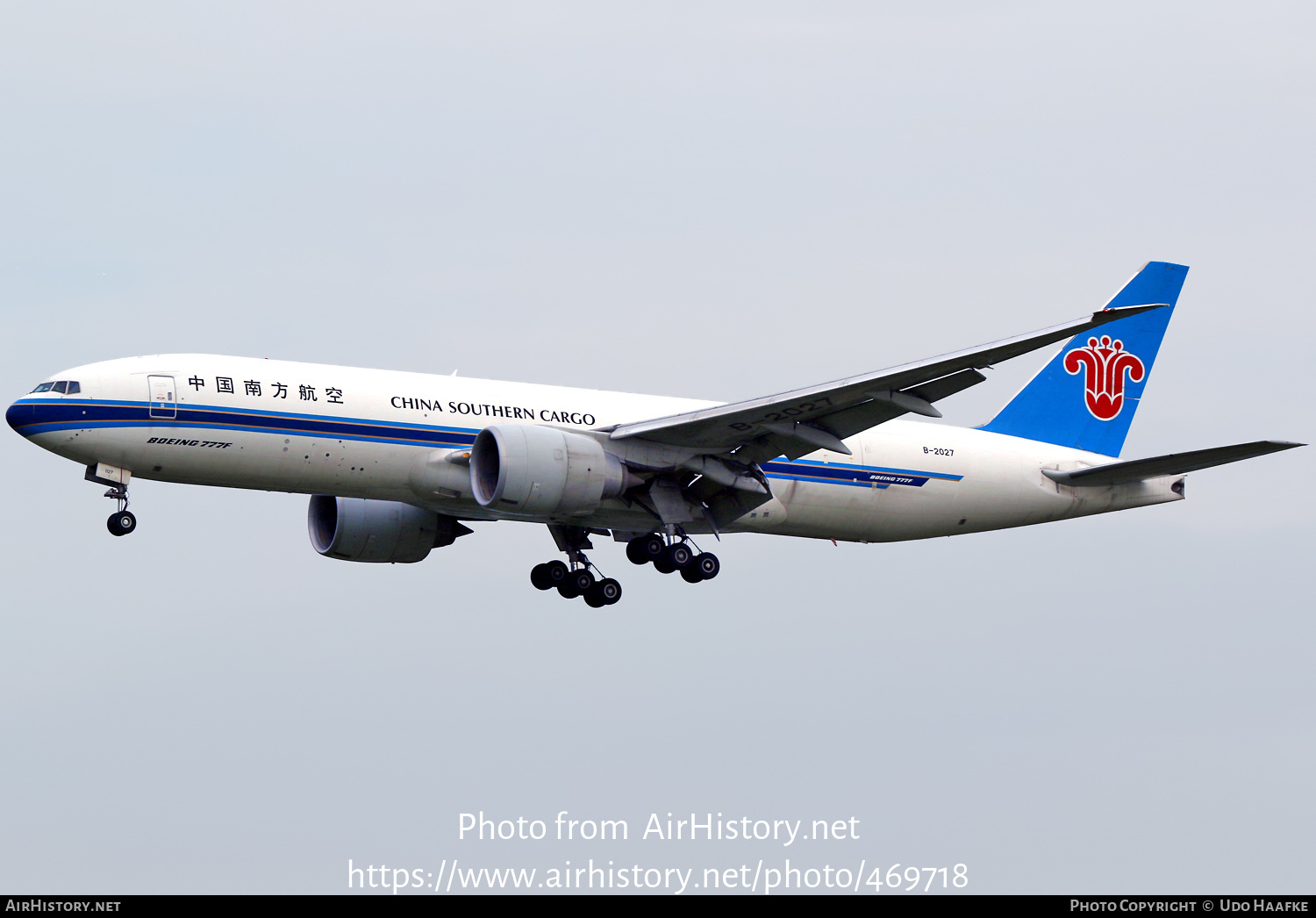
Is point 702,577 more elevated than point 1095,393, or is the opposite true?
point 1095,393

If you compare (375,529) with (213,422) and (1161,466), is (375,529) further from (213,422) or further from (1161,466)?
(1161,466)

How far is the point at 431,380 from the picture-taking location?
36.1 m

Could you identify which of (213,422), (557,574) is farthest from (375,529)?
(213,422)

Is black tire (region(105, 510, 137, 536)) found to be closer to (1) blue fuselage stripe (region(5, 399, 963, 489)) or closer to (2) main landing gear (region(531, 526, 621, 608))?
(1) blue fuselage stripe (region(5, 399, 963, 489))

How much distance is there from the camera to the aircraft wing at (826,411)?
32125 millimetres

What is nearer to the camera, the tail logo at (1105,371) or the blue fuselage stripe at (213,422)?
the blue fuselage stripe at (213,422)

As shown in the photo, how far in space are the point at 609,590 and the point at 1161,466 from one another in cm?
1266

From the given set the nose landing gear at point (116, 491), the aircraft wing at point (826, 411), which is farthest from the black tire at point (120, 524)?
the aircraft wing at point (826, 411)

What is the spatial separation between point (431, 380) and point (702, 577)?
7.14 meters

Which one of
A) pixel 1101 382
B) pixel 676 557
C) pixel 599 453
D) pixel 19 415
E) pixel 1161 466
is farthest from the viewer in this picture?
pixel 1101 382

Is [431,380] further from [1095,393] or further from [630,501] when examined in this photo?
[1095,393]

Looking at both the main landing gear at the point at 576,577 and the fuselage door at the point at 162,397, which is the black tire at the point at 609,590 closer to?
the main landing gear at the point at 576,577

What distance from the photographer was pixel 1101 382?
4381cm

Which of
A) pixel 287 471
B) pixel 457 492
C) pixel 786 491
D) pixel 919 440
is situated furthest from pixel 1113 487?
pixel 287 471
